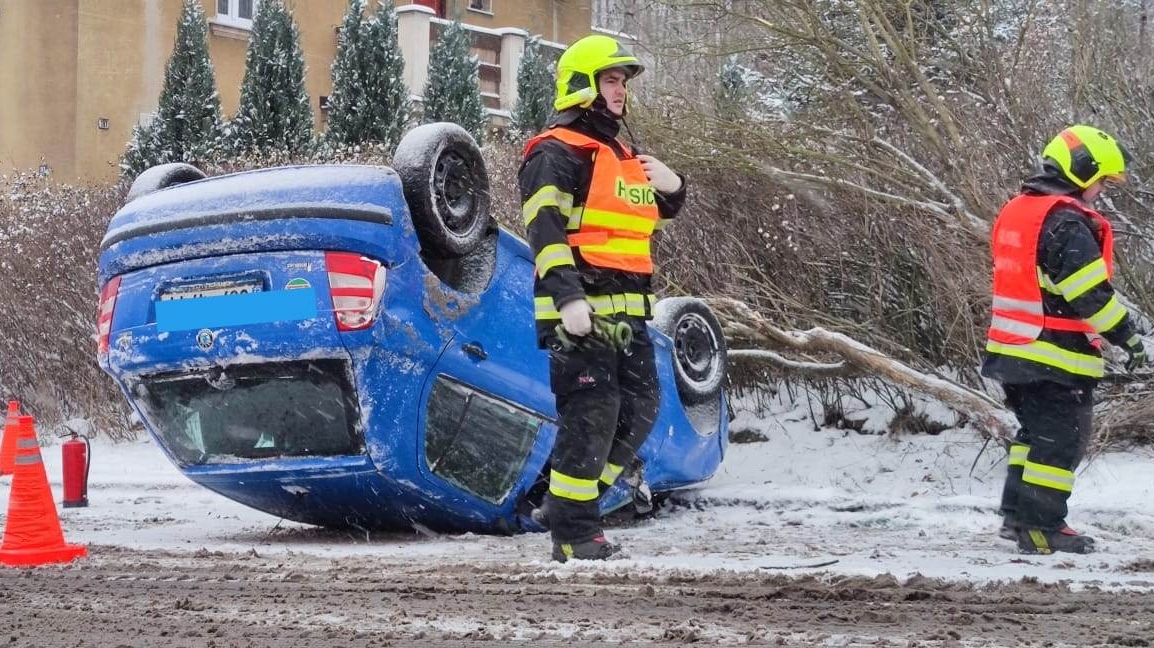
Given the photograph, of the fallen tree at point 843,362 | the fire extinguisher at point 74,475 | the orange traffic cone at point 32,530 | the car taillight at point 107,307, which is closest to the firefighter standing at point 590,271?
the car taillight at point 107,307

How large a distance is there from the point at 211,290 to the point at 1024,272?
9.70 feet

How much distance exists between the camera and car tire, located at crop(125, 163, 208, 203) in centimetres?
554

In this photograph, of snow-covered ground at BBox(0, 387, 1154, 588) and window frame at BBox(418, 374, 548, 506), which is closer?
snow-covered ground at BBox(0, 387, 1154, 588)

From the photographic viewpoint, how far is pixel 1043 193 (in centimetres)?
506

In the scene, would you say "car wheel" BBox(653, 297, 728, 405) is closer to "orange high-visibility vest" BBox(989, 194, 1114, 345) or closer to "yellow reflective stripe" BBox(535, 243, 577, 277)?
"orange high-visibility vest" BBox(989, 194, 1114, 345)

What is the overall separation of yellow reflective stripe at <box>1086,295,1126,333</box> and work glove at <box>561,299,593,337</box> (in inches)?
72.2

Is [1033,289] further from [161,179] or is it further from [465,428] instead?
[161,179]

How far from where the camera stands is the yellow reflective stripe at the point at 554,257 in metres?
4.44

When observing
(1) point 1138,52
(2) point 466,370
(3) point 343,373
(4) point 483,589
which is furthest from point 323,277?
(1) point 1138,52

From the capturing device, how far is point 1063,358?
4.90 meters

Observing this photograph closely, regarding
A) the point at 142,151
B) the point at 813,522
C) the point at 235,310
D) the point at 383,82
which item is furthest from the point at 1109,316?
the point at 142,151

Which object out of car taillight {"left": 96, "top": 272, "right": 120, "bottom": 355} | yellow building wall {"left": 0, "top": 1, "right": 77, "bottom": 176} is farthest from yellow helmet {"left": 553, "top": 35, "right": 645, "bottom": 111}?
yellow building wall {"left": 0, "top": 1, "right": 77, "bottom": 176}

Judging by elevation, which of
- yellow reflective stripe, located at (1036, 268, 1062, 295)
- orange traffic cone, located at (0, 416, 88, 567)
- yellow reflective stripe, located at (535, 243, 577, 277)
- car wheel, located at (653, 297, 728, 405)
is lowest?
orange traffic cone, located at (0, 416, 88, 567)

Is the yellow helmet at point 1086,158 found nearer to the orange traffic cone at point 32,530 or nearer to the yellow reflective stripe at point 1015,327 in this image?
the yellow reflective stripe at point 1015,327
